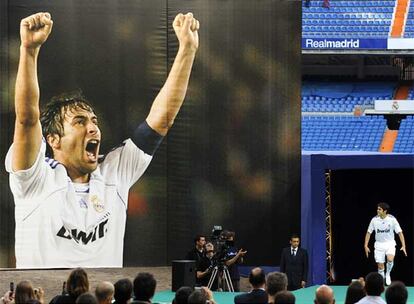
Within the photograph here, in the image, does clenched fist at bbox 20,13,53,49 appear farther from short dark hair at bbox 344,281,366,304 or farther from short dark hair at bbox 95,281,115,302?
short dark hair at bbox 344,281,366,304

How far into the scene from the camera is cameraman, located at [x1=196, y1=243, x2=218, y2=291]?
17.1 metres

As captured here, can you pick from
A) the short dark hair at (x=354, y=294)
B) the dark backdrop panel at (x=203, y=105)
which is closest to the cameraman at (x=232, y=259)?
the dark backdrop panel at (x=203, y=105)

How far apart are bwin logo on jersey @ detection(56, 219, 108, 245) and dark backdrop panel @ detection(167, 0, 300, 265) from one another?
119 cm

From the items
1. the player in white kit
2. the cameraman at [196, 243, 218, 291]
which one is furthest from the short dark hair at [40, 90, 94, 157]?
the player in white kit

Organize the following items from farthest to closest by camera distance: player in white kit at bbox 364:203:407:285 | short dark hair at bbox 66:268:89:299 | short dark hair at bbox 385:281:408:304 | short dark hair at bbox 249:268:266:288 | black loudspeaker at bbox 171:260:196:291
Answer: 1. player in white kit at bbox 364:203:407:285
2. black loudspeaker at bbox 171:260:196:291
3. short dark hair at bbox 249:268:266:288
4. short dark hair at bbox 66:268:89:299
5. short dark hair at bbox 385:281:408:304

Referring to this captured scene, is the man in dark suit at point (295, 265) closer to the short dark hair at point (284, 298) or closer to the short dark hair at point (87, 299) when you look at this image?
the short dark hair at point (284, 298)

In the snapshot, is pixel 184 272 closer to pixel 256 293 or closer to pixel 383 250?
pixel 383 250

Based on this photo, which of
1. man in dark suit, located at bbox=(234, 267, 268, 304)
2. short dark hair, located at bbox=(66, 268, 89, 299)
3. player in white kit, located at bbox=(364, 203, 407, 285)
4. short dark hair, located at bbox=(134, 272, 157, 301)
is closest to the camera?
short dark hair, located at bbox=(134, 272, 157, 301)

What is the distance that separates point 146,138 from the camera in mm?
19297

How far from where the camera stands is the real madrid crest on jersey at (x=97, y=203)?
747 inches

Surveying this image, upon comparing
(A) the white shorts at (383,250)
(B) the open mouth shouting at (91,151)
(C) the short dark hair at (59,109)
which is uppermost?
(C) the short dark hair at (59,109)

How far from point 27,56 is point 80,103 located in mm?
1183

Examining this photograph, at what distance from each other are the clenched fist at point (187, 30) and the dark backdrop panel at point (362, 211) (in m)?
3.33

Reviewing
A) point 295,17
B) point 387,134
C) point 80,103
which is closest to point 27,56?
point 80,103
